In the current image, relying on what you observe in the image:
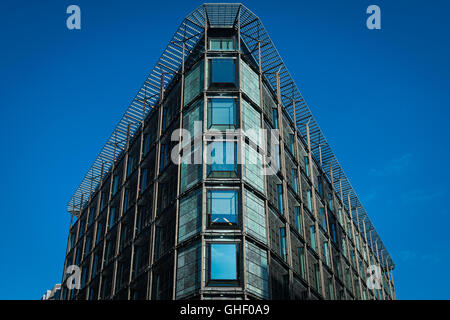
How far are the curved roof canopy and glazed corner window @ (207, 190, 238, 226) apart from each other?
1386 centimetres

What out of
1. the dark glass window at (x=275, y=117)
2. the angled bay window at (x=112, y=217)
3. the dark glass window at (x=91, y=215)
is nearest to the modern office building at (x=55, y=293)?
the dark glass window at (x=91, y=215)

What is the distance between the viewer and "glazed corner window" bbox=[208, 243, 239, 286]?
32.8m

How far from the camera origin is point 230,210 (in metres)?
35.2

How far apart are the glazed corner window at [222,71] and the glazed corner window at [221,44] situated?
1413 mm

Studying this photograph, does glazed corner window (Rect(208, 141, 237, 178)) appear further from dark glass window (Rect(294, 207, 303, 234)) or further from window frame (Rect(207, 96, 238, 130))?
dark glass window (Rect(294, 207, 303, 234))

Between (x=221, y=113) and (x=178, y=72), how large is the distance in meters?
7.69

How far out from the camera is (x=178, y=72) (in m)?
44.6

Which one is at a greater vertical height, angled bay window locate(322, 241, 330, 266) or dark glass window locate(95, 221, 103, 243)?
dark glass window locate(95, 221, 103, 243)

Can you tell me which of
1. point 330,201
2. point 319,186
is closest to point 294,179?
point 319,186

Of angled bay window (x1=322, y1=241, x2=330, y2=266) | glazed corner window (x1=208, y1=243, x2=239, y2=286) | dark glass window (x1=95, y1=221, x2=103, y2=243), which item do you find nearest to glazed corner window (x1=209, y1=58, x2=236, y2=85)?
glazed corner window (x1=208, y1=243, x2=239, y2=286)

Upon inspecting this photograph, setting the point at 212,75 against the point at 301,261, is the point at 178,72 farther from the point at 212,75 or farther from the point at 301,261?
the point at 301,261

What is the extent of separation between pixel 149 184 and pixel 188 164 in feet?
22.8
